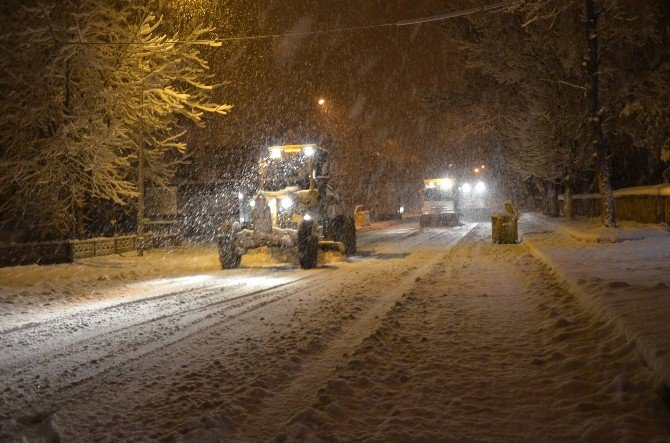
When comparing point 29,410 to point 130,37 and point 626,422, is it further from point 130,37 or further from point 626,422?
point 130,37

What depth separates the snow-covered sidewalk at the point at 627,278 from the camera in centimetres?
607

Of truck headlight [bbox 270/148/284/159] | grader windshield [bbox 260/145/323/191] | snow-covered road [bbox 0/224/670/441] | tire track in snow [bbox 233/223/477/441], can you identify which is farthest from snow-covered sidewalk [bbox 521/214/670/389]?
truck headlight [bbox 270/148/284/159]

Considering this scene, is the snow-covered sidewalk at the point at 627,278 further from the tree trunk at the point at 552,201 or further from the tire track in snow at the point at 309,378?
the tree trunk at the point at 552,201

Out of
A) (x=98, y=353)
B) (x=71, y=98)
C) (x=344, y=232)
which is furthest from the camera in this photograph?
(x=71, y=98)

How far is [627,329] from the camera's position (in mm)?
6523

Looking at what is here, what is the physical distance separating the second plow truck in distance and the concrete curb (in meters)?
7.99

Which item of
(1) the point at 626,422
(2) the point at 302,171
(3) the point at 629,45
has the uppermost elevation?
(3) the point at 629,45

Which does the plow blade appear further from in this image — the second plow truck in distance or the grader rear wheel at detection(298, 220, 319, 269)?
the grader rear wheel at detection(298, 220, 319, 269)

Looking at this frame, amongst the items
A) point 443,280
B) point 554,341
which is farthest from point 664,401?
point 443,280

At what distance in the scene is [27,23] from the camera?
66.5 ft

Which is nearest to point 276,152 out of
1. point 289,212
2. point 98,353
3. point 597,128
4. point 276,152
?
point 276,152

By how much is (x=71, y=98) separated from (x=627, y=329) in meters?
20.2

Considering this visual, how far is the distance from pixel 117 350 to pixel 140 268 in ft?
36.3

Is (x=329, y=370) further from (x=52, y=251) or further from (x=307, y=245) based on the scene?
(x=52, y=251)
